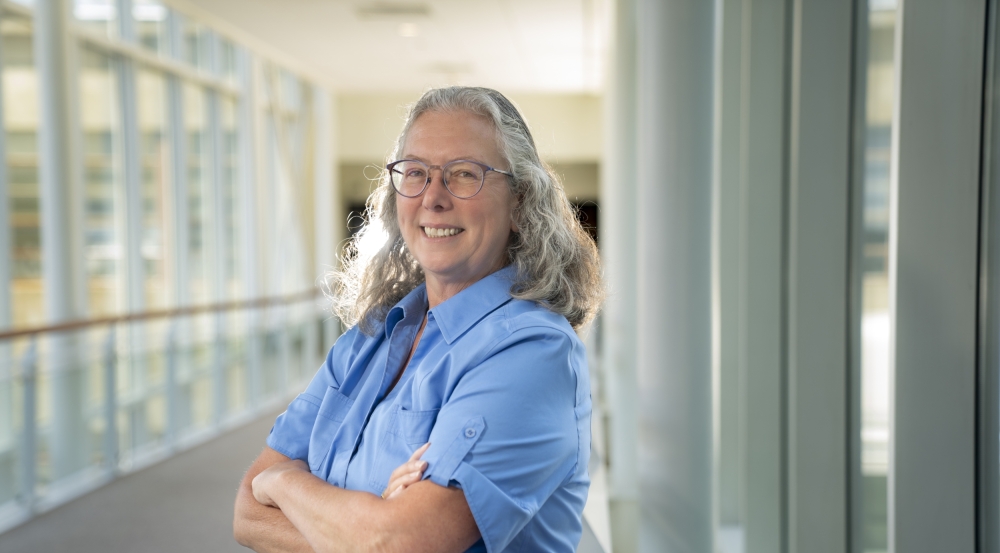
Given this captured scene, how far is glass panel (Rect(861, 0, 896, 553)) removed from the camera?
2.34 metres

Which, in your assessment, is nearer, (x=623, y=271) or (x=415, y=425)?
(x=415, y=425)

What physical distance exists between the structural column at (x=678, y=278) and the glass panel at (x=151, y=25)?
707 centimetres

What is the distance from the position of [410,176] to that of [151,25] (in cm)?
830

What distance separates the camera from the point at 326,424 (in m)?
1.90

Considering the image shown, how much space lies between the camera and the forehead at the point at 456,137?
1.78 meters

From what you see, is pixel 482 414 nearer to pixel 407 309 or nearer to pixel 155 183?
pixel 407 309

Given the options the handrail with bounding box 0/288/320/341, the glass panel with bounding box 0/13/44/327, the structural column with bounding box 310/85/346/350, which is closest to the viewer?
the handrail with bounding box 0/288/320/341

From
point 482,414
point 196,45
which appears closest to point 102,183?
point 196,45

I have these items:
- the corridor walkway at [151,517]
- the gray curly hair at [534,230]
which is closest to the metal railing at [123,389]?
the corridor walkway at [151,517]

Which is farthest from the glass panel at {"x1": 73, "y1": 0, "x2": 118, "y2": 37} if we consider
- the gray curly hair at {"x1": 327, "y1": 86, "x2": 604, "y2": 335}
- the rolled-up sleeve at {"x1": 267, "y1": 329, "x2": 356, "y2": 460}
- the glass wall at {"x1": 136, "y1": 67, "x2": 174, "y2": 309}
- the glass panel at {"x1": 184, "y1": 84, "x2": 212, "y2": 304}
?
the gray curly hair at {"x1": 327, "y1": 86, "x2": 604, "y2": 335}

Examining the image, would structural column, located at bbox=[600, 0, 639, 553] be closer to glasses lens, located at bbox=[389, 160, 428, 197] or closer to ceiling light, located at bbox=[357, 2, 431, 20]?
ceiling light, located at bbox=[357, 2, 431, 20]

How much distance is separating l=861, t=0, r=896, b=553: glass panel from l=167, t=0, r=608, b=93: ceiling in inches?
200

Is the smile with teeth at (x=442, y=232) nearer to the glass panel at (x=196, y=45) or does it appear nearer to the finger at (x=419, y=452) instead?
the finger at (x=419, y=452)

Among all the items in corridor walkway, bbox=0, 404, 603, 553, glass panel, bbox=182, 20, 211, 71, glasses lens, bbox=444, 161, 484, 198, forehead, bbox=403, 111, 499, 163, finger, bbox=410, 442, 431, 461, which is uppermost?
glass panel, bbox=182, 20, 211, 71
